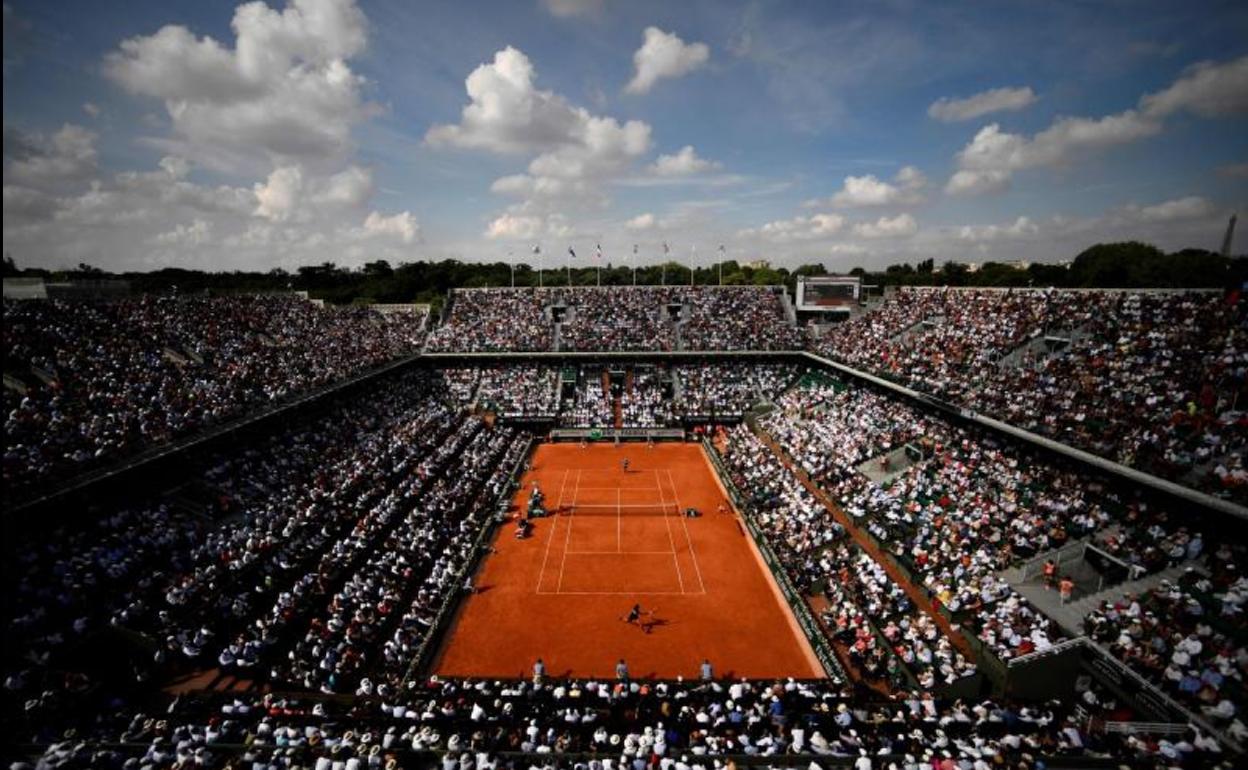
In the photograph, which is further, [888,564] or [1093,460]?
[888,564]

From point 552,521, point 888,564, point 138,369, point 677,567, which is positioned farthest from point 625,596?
point 138,369

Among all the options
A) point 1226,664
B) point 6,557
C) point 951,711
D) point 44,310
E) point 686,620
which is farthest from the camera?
point 44,310

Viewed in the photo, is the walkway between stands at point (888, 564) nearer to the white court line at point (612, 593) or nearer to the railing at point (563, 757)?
the railing at point (563, 757)

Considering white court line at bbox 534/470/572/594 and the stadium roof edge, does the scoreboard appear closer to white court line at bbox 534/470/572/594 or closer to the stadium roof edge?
the stadium roof edge

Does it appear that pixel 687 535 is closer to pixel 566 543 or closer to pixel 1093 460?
pixel 566 543

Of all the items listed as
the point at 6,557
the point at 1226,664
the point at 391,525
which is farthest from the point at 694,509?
the point at 6,557

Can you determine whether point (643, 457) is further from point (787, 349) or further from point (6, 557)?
point (6, 557)

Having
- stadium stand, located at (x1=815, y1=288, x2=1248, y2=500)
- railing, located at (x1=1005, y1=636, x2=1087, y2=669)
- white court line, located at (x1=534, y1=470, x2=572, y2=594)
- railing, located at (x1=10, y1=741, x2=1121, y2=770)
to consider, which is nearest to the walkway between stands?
railing, located at (x1=1005, y1=636, x2=1087, y2=669)
